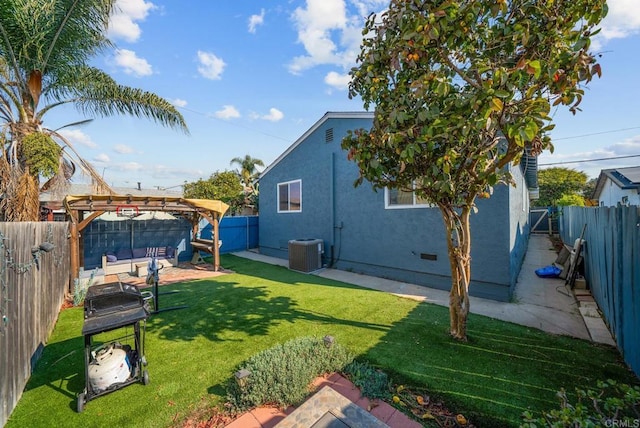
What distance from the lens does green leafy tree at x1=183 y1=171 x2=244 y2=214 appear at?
66.6 feet

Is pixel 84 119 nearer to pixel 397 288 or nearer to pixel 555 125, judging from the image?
pixel 397 288

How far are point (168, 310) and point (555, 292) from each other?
907 centimetres

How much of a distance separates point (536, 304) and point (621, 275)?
7.73ft

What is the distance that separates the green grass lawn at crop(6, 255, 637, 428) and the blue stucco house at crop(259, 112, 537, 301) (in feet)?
5.34

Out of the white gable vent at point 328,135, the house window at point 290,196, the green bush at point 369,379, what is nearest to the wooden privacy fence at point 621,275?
the green bush at point 369,379

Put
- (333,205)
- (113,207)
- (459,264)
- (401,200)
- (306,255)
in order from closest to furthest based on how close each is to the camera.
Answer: (459,264) < (401,200) < (113,207) < (306,255) < (333,205)

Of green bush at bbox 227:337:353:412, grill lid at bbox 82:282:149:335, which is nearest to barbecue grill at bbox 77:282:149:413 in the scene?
grill lid at bbox 82:282:149:335

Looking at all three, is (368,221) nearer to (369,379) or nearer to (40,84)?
(369,379)

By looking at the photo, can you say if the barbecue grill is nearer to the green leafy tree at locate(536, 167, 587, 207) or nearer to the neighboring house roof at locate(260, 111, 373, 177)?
the neighboring house roof at locate(260, 111, 373, 177)

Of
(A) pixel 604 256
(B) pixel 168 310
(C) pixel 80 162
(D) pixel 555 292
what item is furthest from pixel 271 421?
(C) pixel 80 162

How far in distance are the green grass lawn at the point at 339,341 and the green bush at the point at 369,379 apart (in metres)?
0.22

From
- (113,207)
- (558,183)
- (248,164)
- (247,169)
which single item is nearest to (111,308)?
(113,207)

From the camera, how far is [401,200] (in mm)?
7688

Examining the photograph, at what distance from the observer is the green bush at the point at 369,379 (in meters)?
2.84
